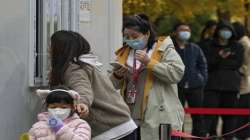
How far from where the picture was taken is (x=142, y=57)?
7125 mm

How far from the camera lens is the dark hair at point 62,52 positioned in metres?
5.84

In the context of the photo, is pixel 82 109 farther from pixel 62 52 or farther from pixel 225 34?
pixel 225 34

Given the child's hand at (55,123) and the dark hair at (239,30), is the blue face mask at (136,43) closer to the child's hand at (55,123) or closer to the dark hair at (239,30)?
the child's hand at (55,123)

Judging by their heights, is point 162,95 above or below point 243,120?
above

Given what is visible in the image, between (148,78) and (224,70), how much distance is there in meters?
4.70

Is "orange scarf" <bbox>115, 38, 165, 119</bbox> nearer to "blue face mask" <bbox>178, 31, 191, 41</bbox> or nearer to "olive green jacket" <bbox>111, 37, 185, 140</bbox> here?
"olive green jacket" <bbox>111, 37, 185, 140</bbox>

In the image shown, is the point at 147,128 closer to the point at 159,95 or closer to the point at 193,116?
the point at 159,95

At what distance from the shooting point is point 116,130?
243 inches

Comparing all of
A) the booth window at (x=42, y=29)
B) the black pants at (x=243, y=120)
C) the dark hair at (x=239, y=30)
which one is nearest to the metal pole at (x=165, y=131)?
the booth window at (x=42, y=29)

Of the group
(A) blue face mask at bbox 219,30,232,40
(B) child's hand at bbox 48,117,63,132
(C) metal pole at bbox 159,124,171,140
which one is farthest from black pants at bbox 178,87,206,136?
(B) child's hand at bbox 48,117,63,132

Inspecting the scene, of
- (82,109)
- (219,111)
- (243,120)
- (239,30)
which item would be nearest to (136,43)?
(82,109)

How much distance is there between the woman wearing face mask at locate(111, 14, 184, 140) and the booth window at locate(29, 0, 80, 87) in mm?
655

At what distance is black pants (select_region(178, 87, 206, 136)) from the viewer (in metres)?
11.5

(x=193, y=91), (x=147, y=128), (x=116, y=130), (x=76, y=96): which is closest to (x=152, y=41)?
(x=147, y=128)
